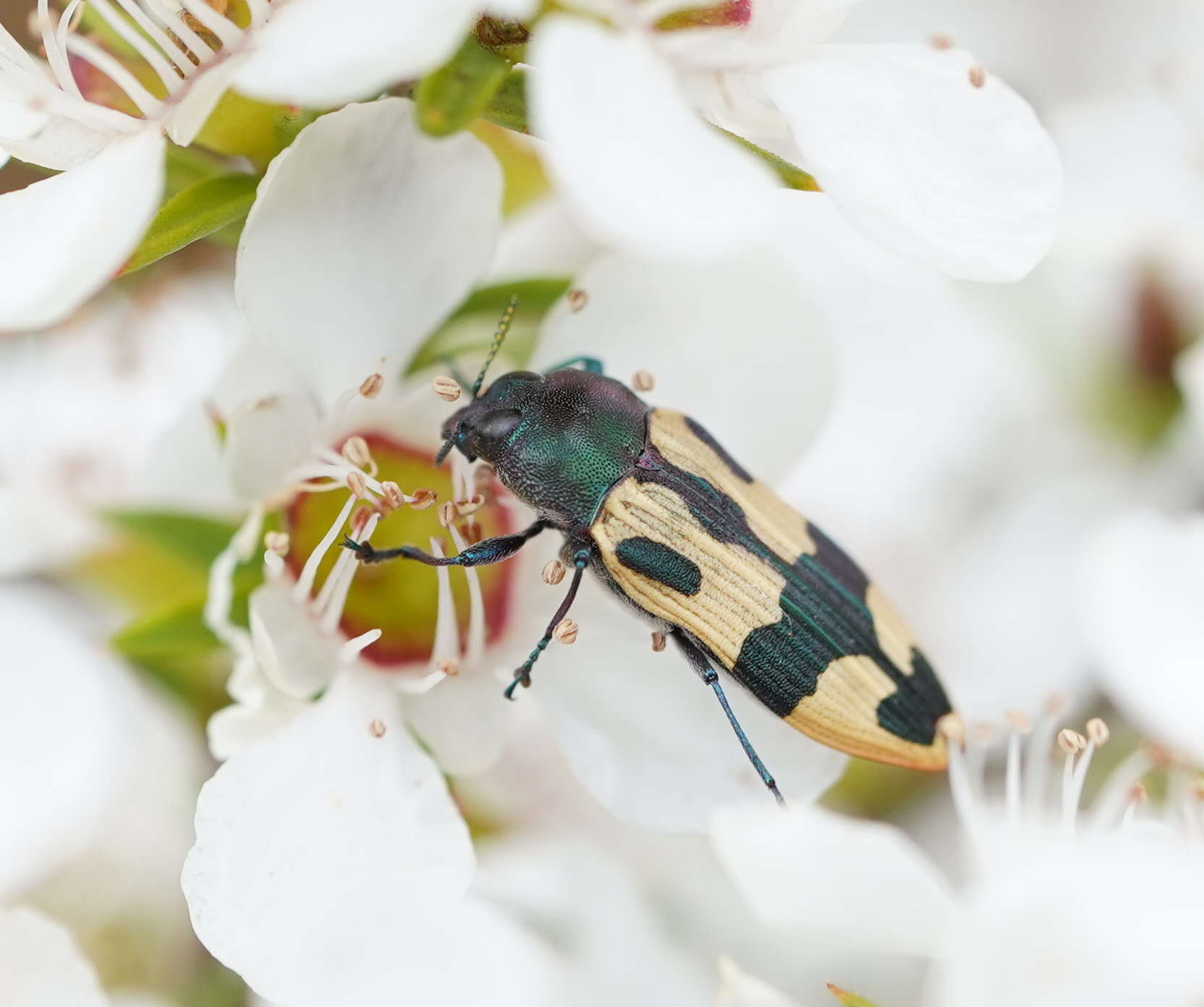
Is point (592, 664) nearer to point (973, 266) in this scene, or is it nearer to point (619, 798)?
point (619, 798)

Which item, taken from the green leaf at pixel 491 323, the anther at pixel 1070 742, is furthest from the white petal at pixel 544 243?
the anther at pixel 1070 742

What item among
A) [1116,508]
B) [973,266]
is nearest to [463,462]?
[973,266]

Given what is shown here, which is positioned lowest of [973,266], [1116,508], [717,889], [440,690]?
[717,889]

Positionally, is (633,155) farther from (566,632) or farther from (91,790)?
(91,790)

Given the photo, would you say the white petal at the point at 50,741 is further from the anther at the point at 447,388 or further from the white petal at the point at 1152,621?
the white petal at the point at 1152,621

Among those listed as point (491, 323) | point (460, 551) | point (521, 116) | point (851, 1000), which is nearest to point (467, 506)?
point (460, 551)

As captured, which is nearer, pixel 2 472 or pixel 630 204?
pixel 630 204
